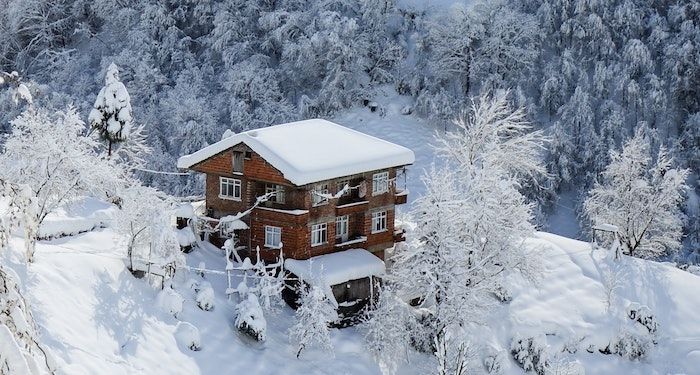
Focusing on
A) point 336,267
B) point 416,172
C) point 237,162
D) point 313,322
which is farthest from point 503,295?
point 416,172

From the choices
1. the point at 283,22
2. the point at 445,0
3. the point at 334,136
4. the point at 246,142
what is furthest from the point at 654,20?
the point at 246,142

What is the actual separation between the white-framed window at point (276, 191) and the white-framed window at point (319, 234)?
2140 millimetres

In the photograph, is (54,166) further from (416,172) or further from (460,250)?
(416,172)

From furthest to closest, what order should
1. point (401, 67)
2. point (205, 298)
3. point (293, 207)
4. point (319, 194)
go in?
point (401, 67) < point (293, 207) < point (319, 194) < point (205, 298)

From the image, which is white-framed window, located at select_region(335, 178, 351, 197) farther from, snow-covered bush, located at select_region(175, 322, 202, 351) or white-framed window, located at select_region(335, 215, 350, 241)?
snow-covered bush, located at select_region(175, 322, 202, 351)

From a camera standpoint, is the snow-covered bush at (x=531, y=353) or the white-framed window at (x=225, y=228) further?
the white-framed window at (x=225, y=228)

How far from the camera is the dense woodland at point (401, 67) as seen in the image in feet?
241

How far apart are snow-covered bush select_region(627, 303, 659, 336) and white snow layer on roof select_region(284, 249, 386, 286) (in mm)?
13219

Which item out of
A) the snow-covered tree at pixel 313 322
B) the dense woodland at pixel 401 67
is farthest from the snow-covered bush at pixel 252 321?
the dense woodland at pixel 401 67

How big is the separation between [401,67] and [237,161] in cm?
3551

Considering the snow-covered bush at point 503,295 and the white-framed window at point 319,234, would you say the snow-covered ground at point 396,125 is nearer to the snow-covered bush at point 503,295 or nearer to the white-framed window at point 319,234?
the snow-covered bush at point 503,295

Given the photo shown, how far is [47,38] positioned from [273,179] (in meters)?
47.5

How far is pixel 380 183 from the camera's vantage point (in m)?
49.2

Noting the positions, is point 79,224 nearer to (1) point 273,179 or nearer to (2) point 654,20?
(1) point 273,179
